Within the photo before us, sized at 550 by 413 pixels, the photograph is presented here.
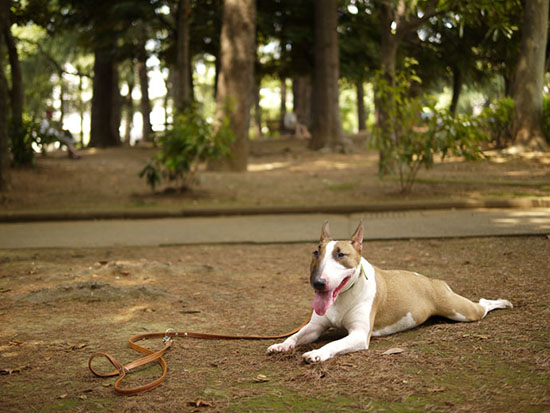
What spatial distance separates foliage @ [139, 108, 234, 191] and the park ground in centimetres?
420

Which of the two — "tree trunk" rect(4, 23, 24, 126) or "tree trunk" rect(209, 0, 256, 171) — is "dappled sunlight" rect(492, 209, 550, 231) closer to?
"tree trunk" rect(209, 0, 256, 171)

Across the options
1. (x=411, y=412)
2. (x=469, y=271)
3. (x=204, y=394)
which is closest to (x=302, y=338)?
(x=204, y=394)

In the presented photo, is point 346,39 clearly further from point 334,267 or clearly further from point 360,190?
point 334,267

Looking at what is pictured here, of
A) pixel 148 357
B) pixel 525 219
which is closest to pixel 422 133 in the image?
pixel 525 219

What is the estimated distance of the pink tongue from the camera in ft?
13.3

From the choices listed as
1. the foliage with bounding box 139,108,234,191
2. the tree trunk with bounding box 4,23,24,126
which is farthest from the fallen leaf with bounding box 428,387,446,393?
the tree trunk with bounding box 4,23,24,126

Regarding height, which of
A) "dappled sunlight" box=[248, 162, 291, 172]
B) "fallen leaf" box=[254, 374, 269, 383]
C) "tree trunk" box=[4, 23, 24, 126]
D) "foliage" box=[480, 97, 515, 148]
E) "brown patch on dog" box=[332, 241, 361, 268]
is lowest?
"fallen leaf" box=[254, 374, 269, 383]

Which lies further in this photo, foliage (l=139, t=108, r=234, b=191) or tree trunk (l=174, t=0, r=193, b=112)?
tree trunk (l=174, t=0, r=193, b=112)

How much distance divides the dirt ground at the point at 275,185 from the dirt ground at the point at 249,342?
4.52 m

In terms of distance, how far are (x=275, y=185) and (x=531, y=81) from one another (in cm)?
870

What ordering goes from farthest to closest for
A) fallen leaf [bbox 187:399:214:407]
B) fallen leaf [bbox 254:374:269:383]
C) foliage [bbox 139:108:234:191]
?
foliage [bbox 139:108:234:191], fallen leaf [bbox 254:374:269:383], fallen leaf [bbox 187:399:214:407]

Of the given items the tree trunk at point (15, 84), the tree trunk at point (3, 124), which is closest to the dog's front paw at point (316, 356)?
the tree trunk at point (3, 124)

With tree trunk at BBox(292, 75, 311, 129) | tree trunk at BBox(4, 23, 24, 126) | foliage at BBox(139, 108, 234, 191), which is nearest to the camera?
foliage at BBox(139, 108, 234, 191)

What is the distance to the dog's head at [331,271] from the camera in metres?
4.04
